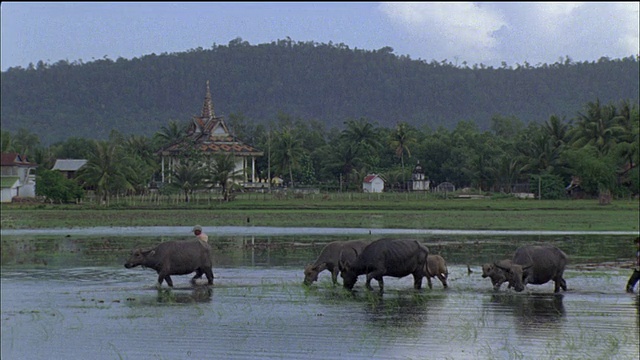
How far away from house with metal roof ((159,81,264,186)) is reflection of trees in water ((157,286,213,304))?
217 ft

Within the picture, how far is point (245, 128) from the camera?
470ft

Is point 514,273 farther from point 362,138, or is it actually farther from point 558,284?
point 362,138

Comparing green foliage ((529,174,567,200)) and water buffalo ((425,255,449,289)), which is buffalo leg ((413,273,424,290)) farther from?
green foliage ((529,174,567,200))

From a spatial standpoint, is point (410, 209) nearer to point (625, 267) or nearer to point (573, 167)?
point (573, 167)

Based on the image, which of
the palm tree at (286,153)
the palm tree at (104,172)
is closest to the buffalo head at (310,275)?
the palm tree at (104,172)

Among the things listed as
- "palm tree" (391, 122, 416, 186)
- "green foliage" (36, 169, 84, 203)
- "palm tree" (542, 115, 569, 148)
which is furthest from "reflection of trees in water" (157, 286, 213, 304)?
"palm tree" (391, 122, 416, 186)

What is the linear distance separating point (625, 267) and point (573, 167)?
58.8 meters

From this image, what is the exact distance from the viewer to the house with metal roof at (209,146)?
90.2 m

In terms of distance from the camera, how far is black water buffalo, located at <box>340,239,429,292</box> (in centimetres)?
2064

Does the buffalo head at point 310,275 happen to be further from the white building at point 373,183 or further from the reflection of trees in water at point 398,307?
the white building at point 373,183

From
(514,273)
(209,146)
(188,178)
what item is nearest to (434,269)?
(514,273)

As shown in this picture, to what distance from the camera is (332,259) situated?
22141 mm

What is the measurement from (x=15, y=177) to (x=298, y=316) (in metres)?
73.8

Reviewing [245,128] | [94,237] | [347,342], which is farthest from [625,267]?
[245,128]
